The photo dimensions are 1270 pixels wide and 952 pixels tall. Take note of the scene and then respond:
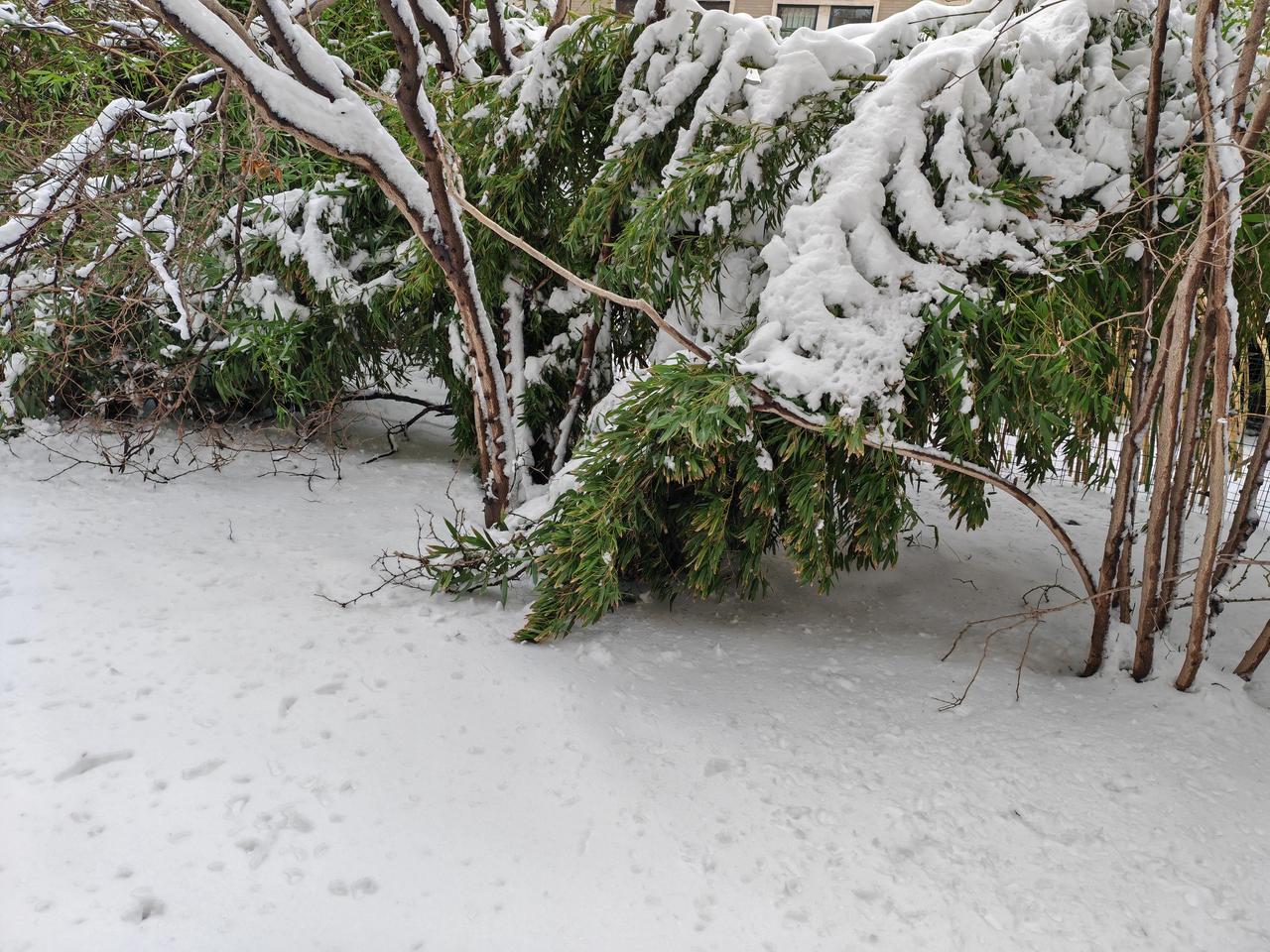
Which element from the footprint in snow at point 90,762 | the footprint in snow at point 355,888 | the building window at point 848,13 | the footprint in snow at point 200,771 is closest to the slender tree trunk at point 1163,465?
the footprint in snow at point 355,888

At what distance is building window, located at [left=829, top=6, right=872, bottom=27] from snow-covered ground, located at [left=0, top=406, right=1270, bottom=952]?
10.4 metres

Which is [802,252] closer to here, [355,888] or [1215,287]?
[1215,287]

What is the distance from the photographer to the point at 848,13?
10.5 m

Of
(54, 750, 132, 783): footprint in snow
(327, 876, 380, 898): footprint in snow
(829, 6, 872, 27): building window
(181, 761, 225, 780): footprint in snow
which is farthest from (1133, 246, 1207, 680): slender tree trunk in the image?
(829, 6, 872, 27): building window

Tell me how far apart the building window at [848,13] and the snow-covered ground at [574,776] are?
10.4 metres

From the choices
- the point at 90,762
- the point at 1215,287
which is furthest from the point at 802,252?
the point at 90,762

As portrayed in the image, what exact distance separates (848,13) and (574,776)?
11518mm

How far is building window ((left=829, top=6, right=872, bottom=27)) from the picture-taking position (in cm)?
1038

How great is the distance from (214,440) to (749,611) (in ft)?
7.70

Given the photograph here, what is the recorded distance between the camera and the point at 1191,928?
1.31 meters

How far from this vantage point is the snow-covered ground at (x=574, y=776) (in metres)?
1.24

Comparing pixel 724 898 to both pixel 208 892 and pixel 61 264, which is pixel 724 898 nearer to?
pixel 208 892

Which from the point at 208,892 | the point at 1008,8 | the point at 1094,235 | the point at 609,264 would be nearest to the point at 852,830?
the point at 208,892

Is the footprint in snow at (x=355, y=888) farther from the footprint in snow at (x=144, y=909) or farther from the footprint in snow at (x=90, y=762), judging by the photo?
the footprint in snow at (x=90, y=762)
